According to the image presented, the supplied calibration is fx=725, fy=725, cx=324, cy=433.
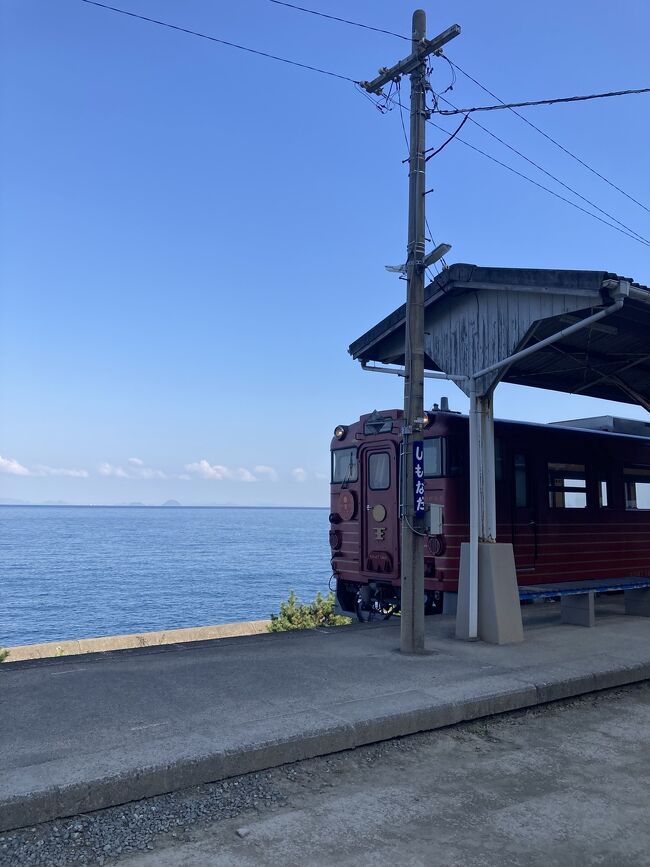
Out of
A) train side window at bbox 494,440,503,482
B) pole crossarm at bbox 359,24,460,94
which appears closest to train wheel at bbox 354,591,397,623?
train side window at bbox 494,440,503,482

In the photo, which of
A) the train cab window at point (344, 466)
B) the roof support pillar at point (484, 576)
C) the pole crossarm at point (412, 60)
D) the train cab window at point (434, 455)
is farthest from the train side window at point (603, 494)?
the pole crossarm at point (412, 60)

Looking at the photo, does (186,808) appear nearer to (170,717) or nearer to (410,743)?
(170,717)

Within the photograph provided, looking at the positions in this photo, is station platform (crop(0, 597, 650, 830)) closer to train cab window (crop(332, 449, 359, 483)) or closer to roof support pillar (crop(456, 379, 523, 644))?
roof support pillar (crop(456, 379, 523, 644))

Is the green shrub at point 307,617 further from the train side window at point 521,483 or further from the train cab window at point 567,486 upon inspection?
the train cab window at point 567,486

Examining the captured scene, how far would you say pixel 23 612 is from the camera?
38.5 meters

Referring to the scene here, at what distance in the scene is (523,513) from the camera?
12.1 meters

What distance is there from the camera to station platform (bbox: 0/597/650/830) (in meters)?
4.51

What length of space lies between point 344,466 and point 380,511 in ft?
4.65

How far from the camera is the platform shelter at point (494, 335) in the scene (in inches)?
333

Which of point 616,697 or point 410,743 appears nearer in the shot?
point 410,743

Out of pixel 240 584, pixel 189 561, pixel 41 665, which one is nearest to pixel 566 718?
pixel 41 665

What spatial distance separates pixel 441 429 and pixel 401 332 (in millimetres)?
1658

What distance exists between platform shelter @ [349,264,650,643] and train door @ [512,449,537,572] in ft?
6.89

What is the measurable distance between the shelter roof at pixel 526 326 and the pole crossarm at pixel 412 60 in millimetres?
2462
